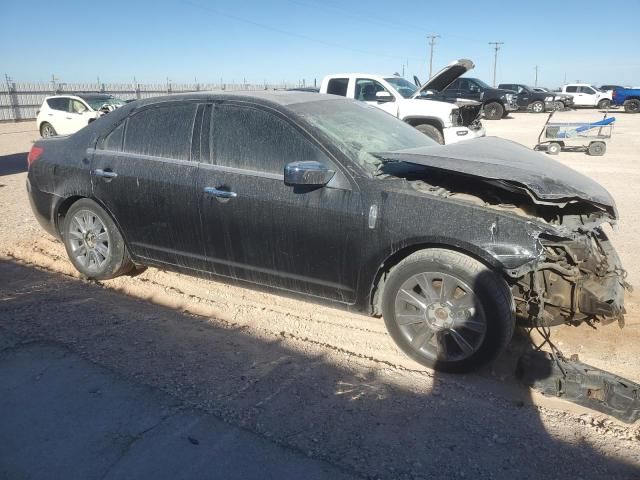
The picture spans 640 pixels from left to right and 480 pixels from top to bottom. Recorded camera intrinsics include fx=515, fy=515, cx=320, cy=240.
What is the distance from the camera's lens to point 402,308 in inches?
130

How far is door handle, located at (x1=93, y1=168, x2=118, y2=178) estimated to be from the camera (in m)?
4.33

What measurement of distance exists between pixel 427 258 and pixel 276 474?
152cm

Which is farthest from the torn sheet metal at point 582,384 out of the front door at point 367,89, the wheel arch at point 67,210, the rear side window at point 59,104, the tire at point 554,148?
the rear side window at point 59,104

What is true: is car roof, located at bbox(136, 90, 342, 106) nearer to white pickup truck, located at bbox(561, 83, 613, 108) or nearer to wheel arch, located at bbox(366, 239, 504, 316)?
wheel arch, located at bbox(366, 239, 504, 316)

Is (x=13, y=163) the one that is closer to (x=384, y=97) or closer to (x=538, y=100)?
(x=384, y=97)

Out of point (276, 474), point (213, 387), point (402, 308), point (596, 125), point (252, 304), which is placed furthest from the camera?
point (596, 125)

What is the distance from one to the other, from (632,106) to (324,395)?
3459 cm

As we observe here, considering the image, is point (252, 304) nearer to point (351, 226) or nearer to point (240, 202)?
point (240, 202)

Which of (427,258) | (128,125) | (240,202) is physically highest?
(128,125)

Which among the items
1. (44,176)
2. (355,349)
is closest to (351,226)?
(355,349)

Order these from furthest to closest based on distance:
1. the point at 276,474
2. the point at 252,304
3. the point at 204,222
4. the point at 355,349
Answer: the point at 252,304 → the point at 204,222 → the point at 355,349 → the point at 276,474

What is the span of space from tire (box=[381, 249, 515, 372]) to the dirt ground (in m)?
0.16

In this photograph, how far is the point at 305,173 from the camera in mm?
3279

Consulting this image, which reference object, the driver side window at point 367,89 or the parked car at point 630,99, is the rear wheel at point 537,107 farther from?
the driver side window at point 367,89
